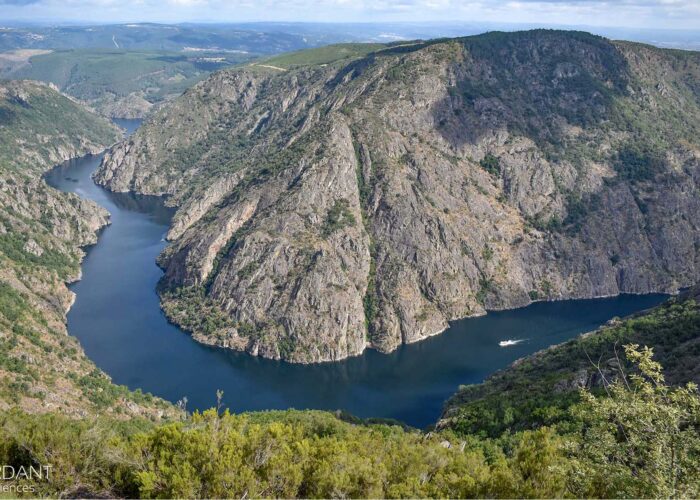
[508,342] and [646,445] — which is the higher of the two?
[646,445]

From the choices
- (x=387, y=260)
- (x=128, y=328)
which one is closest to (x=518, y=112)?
(x=387, y=260)

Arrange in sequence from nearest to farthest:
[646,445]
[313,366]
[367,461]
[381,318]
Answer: [646,445] < [367,461] < [313,366] < [381,318]

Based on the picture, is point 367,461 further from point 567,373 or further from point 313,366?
point 313,366

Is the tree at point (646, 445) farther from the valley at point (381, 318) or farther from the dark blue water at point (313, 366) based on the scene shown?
the dark blue water at point (313, 366)

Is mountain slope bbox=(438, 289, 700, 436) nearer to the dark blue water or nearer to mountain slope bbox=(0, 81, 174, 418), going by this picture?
the dark blue water

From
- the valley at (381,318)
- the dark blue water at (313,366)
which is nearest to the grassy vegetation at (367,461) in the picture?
the valley at (381,318)

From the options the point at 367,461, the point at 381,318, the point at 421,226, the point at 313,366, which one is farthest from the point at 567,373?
the point at 421,226

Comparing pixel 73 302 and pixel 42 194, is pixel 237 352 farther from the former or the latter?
pixel 42 194

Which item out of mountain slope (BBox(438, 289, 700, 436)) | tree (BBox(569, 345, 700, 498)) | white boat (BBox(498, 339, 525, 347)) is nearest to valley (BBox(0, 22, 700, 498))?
tree (BBox(569, 345, 700, 498))

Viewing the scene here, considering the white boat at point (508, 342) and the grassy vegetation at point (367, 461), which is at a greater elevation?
the grassy vegetation at point (367, 461)
